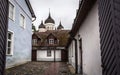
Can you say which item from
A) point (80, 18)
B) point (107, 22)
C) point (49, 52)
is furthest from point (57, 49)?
point (107, 22)

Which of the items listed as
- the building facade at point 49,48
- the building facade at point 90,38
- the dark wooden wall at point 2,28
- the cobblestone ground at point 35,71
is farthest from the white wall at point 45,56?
the dark wooden wall at point 2,28

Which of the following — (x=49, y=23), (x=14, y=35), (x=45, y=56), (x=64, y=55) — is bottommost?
(x=45, y=56)

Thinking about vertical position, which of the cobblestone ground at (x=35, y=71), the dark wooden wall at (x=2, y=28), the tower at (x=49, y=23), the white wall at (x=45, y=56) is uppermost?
the tower at (x=49, y=23)

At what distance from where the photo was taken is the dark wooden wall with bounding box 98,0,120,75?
9.08 feet

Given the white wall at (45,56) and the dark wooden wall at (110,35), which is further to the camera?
the white wall at (45,56)

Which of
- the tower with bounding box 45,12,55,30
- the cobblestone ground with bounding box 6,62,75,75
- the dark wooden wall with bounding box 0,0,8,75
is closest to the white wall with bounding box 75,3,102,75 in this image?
the dark wooden wall with bounding box 0,0,8,75

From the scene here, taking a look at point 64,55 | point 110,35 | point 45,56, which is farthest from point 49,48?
point 110,35

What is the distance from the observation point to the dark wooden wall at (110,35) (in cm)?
277

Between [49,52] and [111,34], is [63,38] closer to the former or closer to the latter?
[49,52]

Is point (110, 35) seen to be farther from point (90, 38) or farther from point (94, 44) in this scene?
point (90, 38)

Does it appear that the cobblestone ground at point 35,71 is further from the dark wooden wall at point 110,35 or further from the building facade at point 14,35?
the dark wooden wall at point 110,35

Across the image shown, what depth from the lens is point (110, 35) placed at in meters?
3.10

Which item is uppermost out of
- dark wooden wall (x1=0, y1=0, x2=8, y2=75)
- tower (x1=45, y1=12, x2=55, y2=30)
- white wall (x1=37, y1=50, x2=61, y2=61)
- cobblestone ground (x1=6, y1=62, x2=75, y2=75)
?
tower (x1=45, y1=12, x2=55, y2=30)

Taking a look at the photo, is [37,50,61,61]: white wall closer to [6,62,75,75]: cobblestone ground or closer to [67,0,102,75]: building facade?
[6,62,75,75]: cobblestone ground
